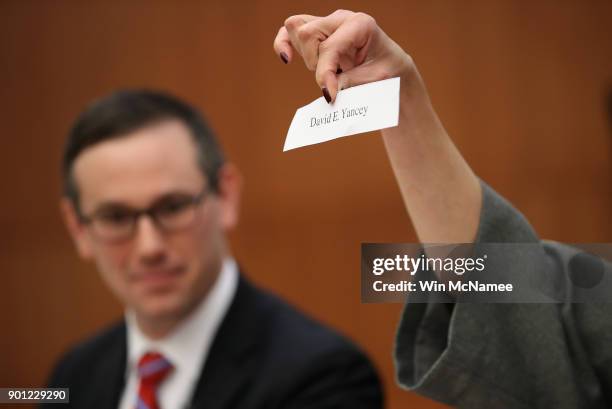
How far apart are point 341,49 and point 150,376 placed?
2.61ft

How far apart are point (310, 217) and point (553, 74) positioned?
157 centimetres

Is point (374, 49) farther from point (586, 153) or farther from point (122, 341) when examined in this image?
point (586, 153)

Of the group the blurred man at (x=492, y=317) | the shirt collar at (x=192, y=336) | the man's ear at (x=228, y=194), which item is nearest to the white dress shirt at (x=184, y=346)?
the shirt collar at (x=192, y=336)

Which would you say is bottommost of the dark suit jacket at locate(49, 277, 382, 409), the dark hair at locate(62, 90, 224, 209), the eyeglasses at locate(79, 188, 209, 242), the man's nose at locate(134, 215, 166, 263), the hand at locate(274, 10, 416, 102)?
the dark suit jacket at locate(49, 277, 382, 409)

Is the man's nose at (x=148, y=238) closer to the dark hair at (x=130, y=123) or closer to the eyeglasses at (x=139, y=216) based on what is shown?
the eyeglasses at (x=139, y=216)

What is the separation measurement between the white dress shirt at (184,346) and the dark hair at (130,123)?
22cm

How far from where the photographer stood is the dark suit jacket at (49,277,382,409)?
134 cm

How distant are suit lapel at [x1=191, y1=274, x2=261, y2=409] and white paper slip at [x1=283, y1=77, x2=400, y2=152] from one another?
708 mm

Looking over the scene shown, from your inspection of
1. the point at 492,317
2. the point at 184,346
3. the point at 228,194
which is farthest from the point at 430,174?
the point at 228,194

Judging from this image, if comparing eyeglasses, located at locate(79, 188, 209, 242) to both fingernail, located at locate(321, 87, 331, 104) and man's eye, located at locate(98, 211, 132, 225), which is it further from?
fingernail, located at locate(321, 87, 331, 104)

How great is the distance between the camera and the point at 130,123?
1.44 meters

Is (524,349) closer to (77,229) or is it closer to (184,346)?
(184,346)

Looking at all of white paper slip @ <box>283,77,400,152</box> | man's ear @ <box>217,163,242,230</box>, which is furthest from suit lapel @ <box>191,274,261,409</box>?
white paper slip @ <box>283,77,400,152</box>

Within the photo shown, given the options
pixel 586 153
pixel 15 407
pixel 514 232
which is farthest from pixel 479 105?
pixel 15 407
